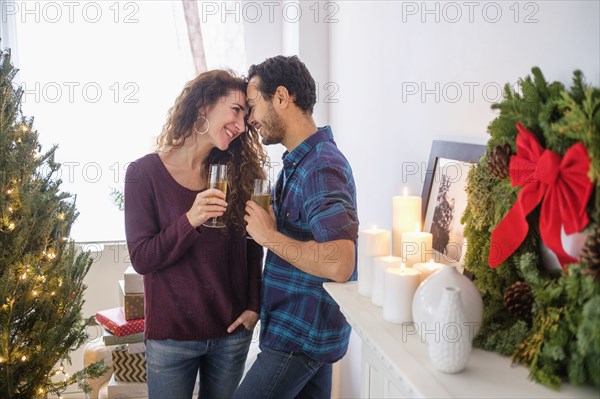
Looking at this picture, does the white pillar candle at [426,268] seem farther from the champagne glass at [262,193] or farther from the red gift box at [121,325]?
the red gift box at [121,325]

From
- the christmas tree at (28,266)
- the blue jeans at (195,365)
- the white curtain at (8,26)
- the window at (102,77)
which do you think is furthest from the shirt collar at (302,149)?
the white curtain at (8,26)

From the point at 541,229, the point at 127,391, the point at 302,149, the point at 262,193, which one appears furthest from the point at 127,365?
the point at 541,229

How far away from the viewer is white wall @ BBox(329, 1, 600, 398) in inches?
39.8

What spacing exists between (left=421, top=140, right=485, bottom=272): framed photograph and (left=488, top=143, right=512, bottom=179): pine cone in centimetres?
31

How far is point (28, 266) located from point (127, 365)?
0.95m

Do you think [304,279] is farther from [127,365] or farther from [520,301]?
[127,365]

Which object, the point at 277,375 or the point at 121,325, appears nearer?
the point at 277,375

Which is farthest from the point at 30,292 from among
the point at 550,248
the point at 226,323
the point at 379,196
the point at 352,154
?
the point at 550,248

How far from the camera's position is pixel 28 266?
5.81 feet

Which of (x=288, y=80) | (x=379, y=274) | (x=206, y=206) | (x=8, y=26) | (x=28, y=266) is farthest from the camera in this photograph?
(x=8, y=26)

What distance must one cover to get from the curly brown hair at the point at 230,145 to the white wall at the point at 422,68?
0.49 metres

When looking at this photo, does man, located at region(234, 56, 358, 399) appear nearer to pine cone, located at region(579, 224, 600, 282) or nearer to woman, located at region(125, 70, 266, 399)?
woman, located at region(125, 70, 266, 399)

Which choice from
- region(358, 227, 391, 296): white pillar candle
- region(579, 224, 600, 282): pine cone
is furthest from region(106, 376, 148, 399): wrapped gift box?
region(579, 224, 600, 282): pine cone

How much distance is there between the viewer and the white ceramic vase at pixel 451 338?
83 centimetres
